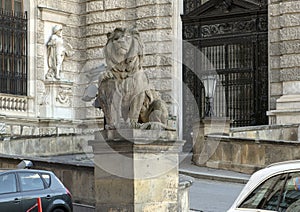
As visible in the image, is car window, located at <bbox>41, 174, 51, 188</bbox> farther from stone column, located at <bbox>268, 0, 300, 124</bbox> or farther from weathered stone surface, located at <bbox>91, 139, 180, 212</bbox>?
stone column, located at <bbox>268, 0, 300, 124</bbox>

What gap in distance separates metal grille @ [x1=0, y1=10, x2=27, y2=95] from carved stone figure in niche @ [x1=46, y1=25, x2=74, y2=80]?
1033mm

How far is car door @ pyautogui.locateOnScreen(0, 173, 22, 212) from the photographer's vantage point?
35.3 feet

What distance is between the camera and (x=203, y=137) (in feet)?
62.6

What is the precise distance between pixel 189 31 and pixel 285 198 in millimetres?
19324

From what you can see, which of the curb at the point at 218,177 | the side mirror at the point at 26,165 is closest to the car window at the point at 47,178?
the side mirror at the point at 26,165

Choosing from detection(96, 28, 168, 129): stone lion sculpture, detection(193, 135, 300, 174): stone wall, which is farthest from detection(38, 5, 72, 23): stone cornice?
detection(96, 28, 168, 129): stone lion sculpture

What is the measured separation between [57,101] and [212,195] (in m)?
11.4

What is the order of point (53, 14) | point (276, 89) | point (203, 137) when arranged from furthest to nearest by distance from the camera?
point (53, 14), point (276, 89), point (203, 137)

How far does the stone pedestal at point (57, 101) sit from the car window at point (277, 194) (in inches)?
727

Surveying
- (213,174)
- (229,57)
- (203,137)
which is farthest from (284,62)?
(213,174)

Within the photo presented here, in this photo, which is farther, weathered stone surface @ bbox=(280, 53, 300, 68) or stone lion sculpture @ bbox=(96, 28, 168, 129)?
weathered stone surface @ bbox=(280, 53, 300, 68)

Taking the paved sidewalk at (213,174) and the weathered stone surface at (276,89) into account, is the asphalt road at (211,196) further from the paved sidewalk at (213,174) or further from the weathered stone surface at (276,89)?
the weathered stone surface at (276,89)

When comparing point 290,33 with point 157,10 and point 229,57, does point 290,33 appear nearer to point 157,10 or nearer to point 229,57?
point 229,57

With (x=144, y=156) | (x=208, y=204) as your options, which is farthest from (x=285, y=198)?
(x=208, y=204)
